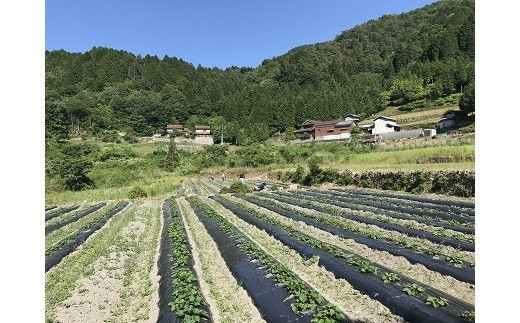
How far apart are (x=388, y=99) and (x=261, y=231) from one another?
239 ft

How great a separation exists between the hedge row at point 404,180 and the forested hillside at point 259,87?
36.6 meters

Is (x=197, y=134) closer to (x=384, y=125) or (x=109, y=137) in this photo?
(x=109, y=137)

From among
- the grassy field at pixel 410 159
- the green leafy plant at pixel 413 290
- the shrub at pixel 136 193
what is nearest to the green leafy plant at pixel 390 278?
the green leafy plant at pixel 413 290

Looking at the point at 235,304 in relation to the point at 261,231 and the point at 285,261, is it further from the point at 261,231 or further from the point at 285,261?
the point at 261,231

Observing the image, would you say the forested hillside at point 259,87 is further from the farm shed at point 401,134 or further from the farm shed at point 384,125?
the farm shed at point 401,134

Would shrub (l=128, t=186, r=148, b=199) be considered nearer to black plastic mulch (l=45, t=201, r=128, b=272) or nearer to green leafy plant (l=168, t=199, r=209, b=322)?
black plastic mulch (l=45, t=201, r=128, b=272)

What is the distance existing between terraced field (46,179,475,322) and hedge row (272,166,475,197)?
285 cm

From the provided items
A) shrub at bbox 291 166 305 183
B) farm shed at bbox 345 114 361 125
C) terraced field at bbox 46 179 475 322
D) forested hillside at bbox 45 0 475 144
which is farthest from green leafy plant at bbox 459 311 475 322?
farm shed at bbox 345 114 361 125

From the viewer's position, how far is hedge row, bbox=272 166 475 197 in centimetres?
1727

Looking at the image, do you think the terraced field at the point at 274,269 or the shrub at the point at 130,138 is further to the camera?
the shrub at the point at 130,138

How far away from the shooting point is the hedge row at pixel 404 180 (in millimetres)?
17266

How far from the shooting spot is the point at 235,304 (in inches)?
256

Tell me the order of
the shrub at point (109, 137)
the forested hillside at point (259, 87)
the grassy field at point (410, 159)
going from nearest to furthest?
the grassy field at point (410, 159), the shrub at point (109, 137), the forested hillside at point (259, 87)
